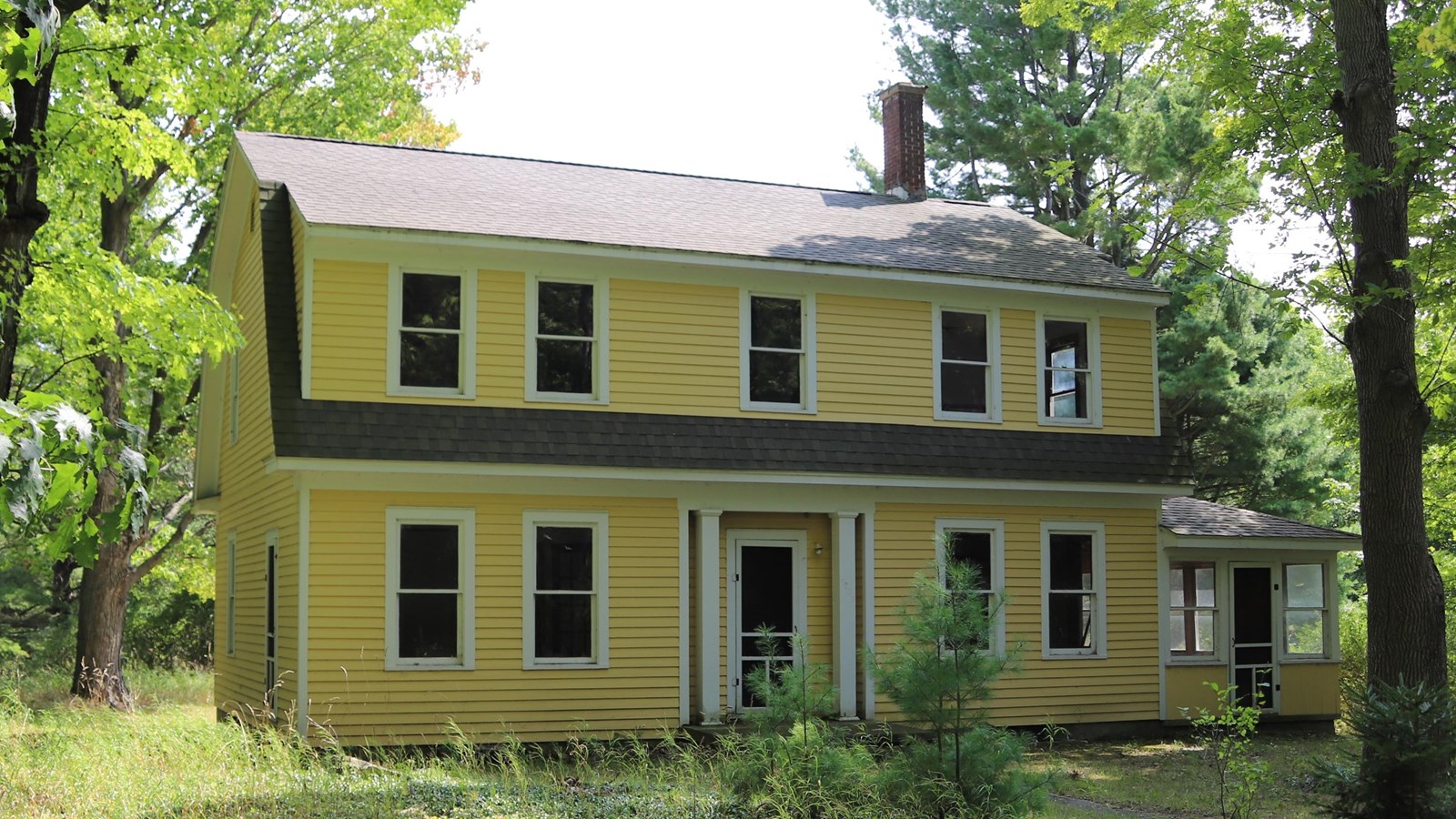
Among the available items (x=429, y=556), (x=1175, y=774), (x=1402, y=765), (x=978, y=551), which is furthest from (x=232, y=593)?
(x=1402, y=765)

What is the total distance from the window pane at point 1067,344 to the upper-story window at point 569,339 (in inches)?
258

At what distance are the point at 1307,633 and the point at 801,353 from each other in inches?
362

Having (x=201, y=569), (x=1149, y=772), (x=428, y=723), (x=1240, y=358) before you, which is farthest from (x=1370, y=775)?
(x=201, y=569)

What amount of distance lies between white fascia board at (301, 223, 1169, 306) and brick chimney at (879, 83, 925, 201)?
4.86 metres

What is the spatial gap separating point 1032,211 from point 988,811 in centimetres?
2656

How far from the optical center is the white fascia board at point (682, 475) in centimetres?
1428

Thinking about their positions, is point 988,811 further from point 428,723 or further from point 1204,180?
point 1204,180

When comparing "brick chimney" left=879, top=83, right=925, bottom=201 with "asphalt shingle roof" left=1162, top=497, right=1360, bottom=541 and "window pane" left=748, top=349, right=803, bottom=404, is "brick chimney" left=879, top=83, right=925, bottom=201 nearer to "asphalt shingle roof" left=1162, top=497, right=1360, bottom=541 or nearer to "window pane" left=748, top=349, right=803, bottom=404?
"window pane" left=748, top=349, right=803, bottom=404

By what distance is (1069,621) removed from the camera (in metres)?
18.2

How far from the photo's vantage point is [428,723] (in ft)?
48.3

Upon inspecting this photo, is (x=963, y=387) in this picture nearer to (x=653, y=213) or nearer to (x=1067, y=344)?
(x=1067, y=344)

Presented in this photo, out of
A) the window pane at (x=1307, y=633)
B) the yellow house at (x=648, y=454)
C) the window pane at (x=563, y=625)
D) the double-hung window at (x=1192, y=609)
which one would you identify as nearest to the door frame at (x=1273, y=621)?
the yellow house at (x=648, y=454)

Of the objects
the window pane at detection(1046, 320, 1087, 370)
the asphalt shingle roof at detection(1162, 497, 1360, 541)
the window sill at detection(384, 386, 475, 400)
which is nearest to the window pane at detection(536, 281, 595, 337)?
the window sill at detection(384, 386, 475, 400)

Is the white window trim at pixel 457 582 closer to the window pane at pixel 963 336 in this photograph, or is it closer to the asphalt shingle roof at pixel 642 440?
the asphalt shingle roof at pixel 642 440
